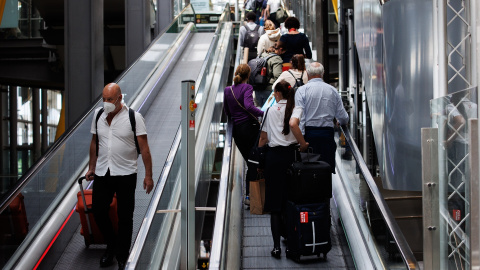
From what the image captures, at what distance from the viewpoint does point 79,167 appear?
783cm

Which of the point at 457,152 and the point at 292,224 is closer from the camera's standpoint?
the point at 457,152

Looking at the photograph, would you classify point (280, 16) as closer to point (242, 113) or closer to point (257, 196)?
point (242, 113)

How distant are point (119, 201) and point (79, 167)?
2.38m

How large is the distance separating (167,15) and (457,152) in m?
20.6

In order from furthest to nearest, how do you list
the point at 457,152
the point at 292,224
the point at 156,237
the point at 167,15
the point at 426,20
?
the point at 167,15 < the point at 426,20 < the point at 292,224 < the point at 156,237 < the point at 457,152

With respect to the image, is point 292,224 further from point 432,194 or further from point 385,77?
point 385,77

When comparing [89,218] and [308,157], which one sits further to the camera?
[89,218]

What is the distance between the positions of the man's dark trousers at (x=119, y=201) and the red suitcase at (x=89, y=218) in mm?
297

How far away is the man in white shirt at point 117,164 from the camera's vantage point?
18.3ft

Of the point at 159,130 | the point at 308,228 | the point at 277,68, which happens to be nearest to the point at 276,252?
the point at 308,228

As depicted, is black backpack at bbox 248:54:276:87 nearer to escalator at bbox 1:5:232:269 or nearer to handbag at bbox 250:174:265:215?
escalator at bbox 1:5:232:269

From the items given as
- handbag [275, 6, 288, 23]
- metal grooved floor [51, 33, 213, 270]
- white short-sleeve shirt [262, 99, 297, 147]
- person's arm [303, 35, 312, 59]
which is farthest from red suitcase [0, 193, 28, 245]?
handbag [275, 6, 288, 23]

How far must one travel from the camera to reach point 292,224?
592 centimetres

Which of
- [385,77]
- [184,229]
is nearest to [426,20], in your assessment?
[385,77]
